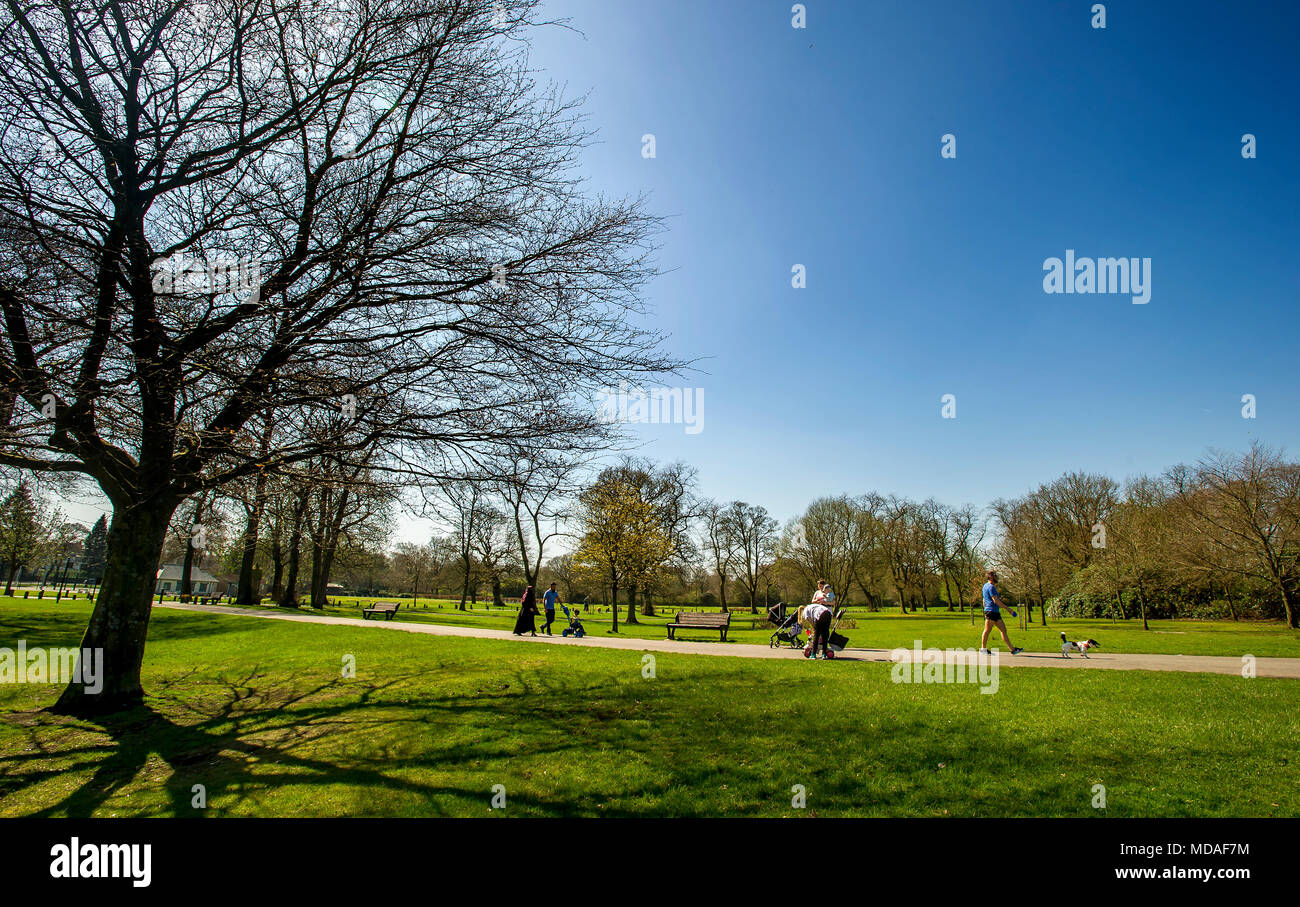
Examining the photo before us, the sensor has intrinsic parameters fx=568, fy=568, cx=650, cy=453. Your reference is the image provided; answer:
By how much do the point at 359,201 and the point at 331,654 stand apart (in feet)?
35.8

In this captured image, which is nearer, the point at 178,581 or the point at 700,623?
the point at 700,623

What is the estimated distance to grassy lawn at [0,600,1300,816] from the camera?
4.59 meters

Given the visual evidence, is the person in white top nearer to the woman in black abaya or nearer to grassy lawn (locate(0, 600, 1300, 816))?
grassy lawn (locate(0, 600, 1300, 816))

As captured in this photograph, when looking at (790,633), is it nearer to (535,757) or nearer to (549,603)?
(549,603)

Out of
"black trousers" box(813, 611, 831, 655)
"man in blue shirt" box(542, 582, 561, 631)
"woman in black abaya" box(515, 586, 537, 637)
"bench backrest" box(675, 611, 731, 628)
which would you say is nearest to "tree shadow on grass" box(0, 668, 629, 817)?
"black trousers" box(813, 611, 831, 655)

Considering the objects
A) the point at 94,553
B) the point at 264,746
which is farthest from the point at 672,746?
the point at 94,553

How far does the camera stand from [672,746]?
587cm

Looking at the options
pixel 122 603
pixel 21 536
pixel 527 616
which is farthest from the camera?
pixel 21 536

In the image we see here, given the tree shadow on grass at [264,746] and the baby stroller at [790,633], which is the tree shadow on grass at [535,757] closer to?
the tree shadow on grass at [264,746]

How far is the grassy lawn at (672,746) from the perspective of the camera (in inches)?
181
